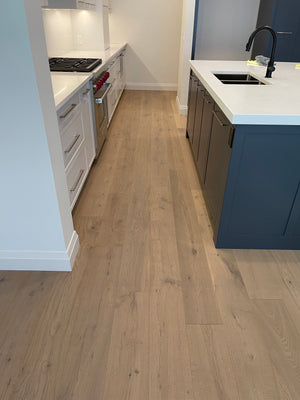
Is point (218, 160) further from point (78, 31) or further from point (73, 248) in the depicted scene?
point (78, 31)

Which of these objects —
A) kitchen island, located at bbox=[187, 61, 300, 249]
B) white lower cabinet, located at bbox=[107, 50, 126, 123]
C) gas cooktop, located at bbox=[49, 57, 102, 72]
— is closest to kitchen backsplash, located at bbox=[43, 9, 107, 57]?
white lower cabinet, located at bbox=[107, 50, 126, 123]

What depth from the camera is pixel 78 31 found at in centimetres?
417

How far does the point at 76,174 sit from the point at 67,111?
0.52 m

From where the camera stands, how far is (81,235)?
7.00 ft

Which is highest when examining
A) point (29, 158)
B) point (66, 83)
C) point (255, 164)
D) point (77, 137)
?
point (66, 83)

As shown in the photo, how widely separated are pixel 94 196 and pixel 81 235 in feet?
1.83

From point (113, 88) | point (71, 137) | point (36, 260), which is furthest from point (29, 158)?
point (113, 88)

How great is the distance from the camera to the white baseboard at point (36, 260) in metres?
1.77

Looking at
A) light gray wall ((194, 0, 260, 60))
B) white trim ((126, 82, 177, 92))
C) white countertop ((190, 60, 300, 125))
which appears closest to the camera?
white countertop ((190, 60, 300, 125))

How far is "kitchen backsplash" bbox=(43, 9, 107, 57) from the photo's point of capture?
374 centimetres

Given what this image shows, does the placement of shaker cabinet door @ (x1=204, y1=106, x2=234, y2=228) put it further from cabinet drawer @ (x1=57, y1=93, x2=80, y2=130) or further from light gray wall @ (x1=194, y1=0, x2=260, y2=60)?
light gray wall @ (x1=194, y1=0, x2=260, y2=60)

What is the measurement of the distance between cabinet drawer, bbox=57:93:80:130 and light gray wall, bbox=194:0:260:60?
159 inches

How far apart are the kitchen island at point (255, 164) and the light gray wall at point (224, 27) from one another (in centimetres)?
370

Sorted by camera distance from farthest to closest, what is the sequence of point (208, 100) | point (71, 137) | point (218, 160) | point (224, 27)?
point (224, 27) → point (208, 100) → point (71, 137) → point (218, 160)
